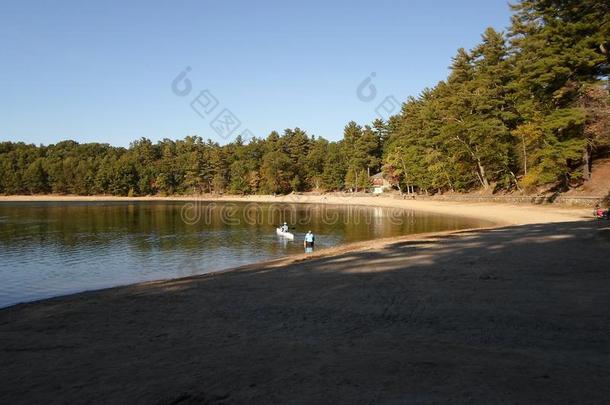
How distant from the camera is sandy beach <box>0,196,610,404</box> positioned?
5172 millimetres

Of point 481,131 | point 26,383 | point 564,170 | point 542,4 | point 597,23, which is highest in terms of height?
point 542,4

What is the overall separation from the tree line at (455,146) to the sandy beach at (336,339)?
27.8 metres

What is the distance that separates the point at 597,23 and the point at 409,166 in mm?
46225

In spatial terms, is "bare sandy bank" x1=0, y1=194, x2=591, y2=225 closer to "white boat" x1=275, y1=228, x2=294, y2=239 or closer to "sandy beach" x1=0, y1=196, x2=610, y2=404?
"white boat" x1=275, y1=228, x2=294, y2=239

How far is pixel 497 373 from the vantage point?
5.34 metres

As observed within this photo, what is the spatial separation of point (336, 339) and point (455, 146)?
191 feet

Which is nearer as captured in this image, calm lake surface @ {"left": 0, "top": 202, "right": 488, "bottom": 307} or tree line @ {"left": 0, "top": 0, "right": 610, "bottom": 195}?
calm lake surface @ {"left": 0, "top": 202, "right": 488, "bottom": 307}

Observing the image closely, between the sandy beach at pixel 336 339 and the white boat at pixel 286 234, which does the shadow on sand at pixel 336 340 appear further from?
the white boat at pixel 286 234

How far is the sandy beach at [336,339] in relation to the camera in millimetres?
5172

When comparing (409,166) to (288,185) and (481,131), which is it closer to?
(481,131)

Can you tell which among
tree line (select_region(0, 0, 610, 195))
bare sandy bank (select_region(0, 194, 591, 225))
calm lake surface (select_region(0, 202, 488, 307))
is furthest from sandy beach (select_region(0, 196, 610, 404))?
tree line (select_region(0, 0, 610, 195))

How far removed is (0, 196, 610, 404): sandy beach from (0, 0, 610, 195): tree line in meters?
27.8

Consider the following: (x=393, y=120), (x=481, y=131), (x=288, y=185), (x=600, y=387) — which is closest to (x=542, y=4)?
(x=481, y=131)

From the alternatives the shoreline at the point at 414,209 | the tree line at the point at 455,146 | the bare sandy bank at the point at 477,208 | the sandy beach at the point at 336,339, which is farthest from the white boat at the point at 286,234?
the tree line at the point at 455,146
